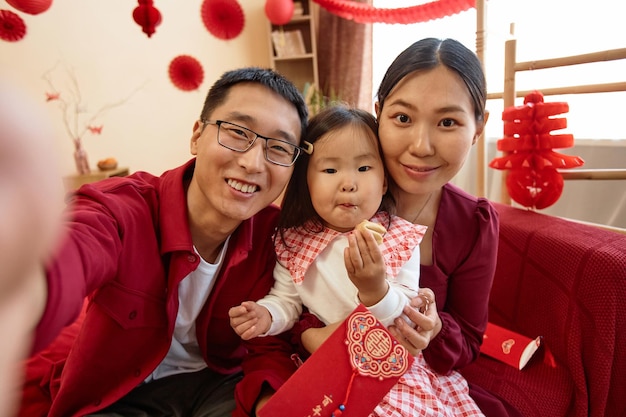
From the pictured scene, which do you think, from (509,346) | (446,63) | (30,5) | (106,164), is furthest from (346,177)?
(106,164)

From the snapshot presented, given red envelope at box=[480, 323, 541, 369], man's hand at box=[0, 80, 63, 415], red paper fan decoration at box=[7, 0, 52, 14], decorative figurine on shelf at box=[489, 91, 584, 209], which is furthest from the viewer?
red paper fan decoration at box=[7, 0, 52, 14]

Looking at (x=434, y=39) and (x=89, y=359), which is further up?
(x=434, y=39)

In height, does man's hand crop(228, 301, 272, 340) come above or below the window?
below

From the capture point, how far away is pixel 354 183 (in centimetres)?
90

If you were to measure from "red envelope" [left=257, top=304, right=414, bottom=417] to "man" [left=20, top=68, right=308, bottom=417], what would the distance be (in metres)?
0.18

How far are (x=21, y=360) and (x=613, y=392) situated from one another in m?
1.31

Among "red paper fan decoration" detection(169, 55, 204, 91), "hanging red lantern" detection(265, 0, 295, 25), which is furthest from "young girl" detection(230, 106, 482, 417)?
"red paper fan decoration" detection(169, 55, 204, 91)

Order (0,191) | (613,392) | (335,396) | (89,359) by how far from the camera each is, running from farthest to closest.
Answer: (613,392)
(89,359)
(335,396)
(0,191)

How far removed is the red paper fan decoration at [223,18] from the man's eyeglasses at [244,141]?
3452 mm

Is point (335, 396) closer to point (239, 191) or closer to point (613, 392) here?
point (239, 191)

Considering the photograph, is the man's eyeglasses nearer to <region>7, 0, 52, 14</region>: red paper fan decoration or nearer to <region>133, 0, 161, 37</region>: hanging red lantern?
<region>133, 0, 161, 37</region>: hanging red lantern

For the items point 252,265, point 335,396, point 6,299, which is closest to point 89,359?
point 252,265

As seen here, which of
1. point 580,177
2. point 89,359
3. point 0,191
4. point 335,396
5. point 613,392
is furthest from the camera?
point 580,177

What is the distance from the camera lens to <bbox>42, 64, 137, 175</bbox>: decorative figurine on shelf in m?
3.41
